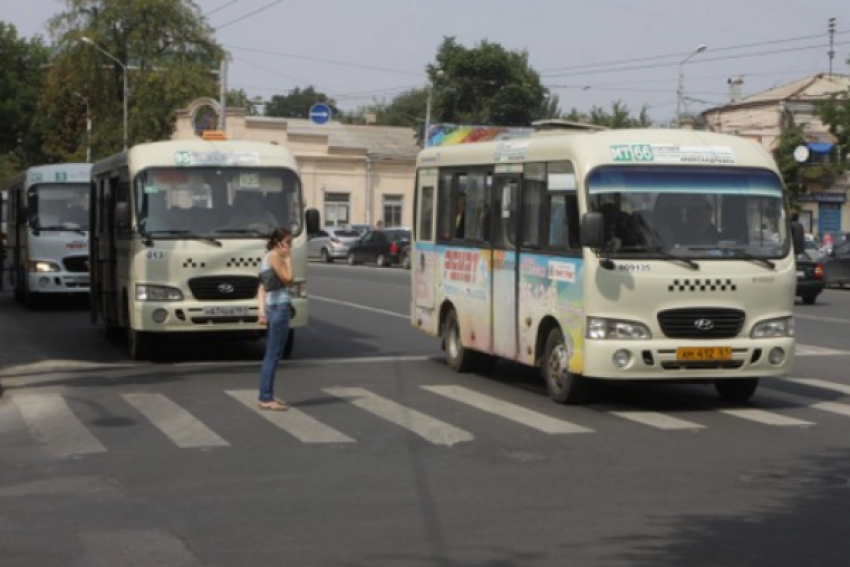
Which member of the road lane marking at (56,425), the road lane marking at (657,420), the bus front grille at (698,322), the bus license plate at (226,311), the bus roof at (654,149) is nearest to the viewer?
the road lane marking at (56,425)

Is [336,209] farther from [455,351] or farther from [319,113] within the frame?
[455,351]

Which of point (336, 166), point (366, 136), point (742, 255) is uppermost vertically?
point (366, 136)

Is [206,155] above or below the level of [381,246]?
above

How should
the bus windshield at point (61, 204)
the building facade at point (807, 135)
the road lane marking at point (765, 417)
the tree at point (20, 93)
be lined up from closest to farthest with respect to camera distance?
the road lane marking at point (765, 417) → the bus windshield at point (61, 204) → the building facade at point (807, 135) → the tree at point (20, 93)

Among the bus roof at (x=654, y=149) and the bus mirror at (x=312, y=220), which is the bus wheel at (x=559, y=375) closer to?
the bus roof at (x=654, y=149)

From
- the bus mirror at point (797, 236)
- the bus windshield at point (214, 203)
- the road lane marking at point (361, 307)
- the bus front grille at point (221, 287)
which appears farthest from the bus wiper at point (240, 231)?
the road lane marking at point (361, 307)

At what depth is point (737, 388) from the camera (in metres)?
14.9

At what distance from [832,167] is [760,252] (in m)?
54.4

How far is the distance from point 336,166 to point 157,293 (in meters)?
60.9

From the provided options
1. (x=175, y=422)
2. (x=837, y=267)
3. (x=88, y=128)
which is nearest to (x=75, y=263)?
(x=175, y=422)

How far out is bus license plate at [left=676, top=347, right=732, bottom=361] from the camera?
13719 millimetres

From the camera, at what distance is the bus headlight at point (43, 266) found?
28.1 m

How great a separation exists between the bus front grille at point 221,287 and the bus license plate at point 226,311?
0.13 m

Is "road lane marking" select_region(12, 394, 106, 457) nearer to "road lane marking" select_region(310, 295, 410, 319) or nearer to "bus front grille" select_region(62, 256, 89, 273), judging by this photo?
"road lane marking" select_region(310, 295, 410, 319)
